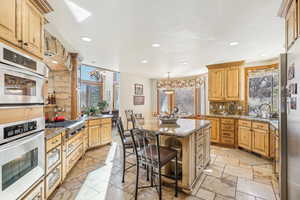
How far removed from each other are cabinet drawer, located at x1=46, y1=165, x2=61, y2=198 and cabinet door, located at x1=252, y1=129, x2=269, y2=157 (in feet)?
14.4

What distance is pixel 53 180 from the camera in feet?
7.03

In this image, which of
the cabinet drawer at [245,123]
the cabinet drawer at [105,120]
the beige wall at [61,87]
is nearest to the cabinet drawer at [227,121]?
the cabinet drawer at [245,123]

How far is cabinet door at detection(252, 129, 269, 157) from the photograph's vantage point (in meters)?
3.49

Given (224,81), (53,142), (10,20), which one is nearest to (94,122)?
(53,142)

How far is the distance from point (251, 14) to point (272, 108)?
3271mm

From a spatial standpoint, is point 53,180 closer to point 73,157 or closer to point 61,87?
point 73,157

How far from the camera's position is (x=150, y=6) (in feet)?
6.05

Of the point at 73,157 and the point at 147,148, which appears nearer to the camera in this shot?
the point at 147,148

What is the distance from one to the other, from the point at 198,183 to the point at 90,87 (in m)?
6.70

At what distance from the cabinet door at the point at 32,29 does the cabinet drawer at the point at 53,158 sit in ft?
4.41

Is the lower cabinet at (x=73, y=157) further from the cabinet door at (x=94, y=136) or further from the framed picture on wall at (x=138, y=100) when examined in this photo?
the framed picture on wall at (x=138, y=100)

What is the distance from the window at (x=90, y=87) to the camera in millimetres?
7101

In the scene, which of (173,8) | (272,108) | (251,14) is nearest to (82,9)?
(173,8)

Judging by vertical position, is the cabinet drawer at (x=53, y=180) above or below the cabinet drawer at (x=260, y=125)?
below
